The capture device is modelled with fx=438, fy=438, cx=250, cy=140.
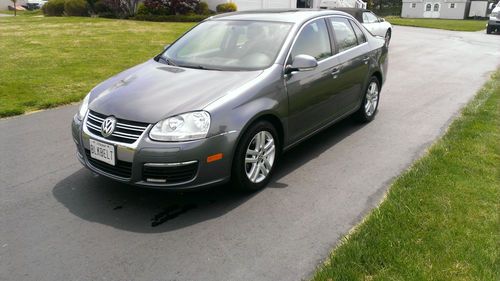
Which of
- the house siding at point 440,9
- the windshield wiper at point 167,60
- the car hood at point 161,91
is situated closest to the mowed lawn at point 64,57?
the windshield wiper at point 167,60

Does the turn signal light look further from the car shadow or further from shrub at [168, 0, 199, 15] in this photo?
shrub at [168, 0, 199, 15]

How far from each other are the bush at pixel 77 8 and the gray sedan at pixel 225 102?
24065 mm

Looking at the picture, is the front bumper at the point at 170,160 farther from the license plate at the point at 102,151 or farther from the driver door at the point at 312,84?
the driver door at the point at 312,84

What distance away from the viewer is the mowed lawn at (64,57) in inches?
308

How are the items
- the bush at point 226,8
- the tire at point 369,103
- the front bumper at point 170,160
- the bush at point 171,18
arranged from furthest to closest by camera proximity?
the bush at point 226,8 → the bush at point 171,18 → the tire at point 369,103 → the front bumper at point 170,160

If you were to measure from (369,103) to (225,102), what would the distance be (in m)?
3.23

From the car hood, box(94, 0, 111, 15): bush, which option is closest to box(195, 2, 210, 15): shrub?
box(94, 0, 111, 15): bush

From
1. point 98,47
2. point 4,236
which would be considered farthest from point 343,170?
point 98,47

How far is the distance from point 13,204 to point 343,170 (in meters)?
3.23

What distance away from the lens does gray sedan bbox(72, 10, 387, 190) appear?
11.8ft

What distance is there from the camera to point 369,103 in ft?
20.8

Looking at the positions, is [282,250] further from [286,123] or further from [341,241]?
[286,123]

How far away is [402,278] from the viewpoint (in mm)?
2803

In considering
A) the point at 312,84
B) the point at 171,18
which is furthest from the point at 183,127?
the point at 171,18
